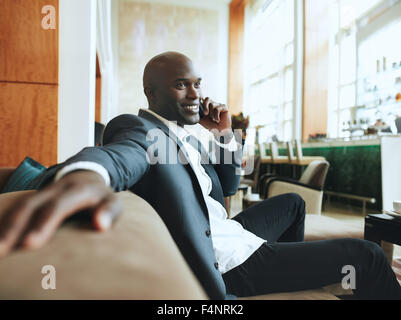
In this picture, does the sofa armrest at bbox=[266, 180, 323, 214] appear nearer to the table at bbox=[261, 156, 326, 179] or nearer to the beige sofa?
the beige sofa

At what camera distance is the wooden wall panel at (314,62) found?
7480 mm

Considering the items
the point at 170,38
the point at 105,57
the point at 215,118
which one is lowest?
the point at 215,118

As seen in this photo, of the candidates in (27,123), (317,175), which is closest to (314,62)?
(317,175)

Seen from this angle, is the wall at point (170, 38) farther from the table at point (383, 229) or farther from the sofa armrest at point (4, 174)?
the table at point (383, 229)

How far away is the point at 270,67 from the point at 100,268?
1153 centimetres

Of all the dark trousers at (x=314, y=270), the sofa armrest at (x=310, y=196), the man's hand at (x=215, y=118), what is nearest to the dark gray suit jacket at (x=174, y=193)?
the dark trousers at (x=314, y=270)

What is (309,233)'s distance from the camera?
1.74m

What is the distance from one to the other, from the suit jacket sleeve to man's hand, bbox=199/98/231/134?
0.52 metres

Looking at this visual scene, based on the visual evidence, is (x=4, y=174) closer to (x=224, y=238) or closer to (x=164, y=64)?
(x=164, y=64)

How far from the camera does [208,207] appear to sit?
1.12 m

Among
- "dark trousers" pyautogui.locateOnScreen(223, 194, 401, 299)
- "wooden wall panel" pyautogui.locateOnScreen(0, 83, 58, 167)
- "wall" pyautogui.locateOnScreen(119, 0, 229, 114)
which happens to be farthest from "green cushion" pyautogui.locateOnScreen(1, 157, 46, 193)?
"wall" pyautogui.locateOnScreen(119, 0, 229, 114)

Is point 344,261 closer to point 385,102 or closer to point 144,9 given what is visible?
point 385,102

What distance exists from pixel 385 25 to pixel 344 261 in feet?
22.6
